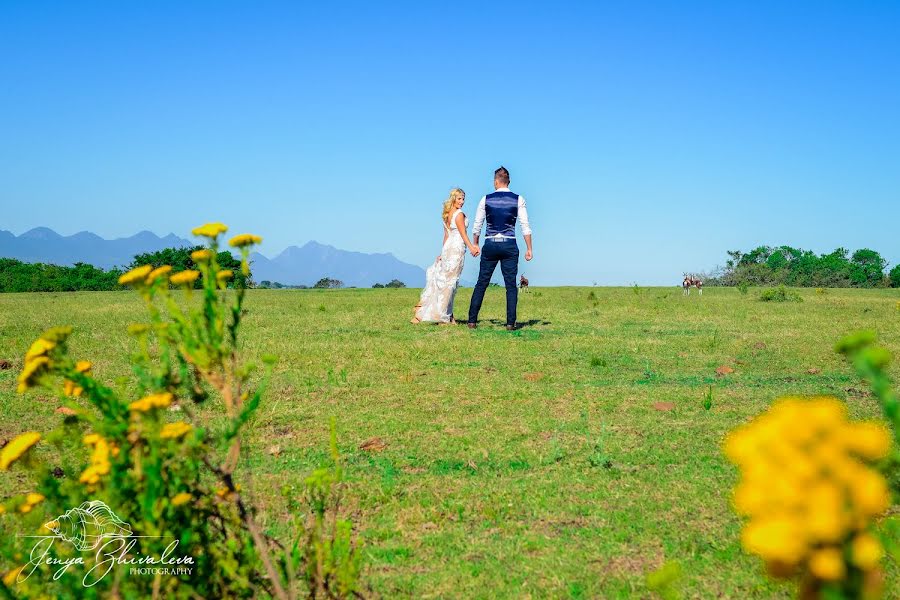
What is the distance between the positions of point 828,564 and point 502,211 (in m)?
10.5

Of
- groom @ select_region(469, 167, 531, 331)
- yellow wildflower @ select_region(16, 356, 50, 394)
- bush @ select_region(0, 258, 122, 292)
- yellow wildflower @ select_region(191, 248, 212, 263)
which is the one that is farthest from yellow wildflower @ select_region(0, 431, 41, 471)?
bush @ select_region(0, 258, 122, 292)

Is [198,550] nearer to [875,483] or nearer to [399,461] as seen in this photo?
[875,483]

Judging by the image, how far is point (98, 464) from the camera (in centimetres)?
203

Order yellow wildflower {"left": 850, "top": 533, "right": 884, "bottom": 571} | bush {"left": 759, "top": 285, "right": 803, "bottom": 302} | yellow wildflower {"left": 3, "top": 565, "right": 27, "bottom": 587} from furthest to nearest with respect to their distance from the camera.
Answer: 1. bush {"left": 759, "top": 285, "right": 803, "bottom": 302}
2. yellow wildflower {"left": 3, "top": 565, "right": 27, "bottom": 587}
3. yellow wildflower {"left": 850, "top": 533, "right": 884, "bottom": 571}

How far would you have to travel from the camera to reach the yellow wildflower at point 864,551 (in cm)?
81

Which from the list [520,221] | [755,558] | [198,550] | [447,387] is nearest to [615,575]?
[755,558]

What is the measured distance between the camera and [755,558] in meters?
3.46

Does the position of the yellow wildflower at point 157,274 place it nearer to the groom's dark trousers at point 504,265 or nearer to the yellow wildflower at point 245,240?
the yellow wildflower at point 245,240

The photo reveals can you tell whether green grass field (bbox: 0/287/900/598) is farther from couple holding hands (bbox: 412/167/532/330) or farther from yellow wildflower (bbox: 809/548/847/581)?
yellow wildflower (bbox: 809/548/847/581)

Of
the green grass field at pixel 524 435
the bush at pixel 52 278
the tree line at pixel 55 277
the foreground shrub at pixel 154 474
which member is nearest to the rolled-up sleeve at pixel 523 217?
the green grass field at pixel 524 435

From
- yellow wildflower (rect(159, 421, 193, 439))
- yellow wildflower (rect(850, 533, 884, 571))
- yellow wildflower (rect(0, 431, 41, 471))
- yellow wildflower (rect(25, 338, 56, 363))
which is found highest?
yellow wildflower (rect(25, 338, 56, 363))

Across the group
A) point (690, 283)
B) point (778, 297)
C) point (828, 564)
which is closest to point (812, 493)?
point (828, 564)

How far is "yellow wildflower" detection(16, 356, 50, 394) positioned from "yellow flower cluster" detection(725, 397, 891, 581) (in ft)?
5.82

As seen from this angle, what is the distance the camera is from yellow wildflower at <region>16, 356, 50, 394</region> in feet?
6.42
